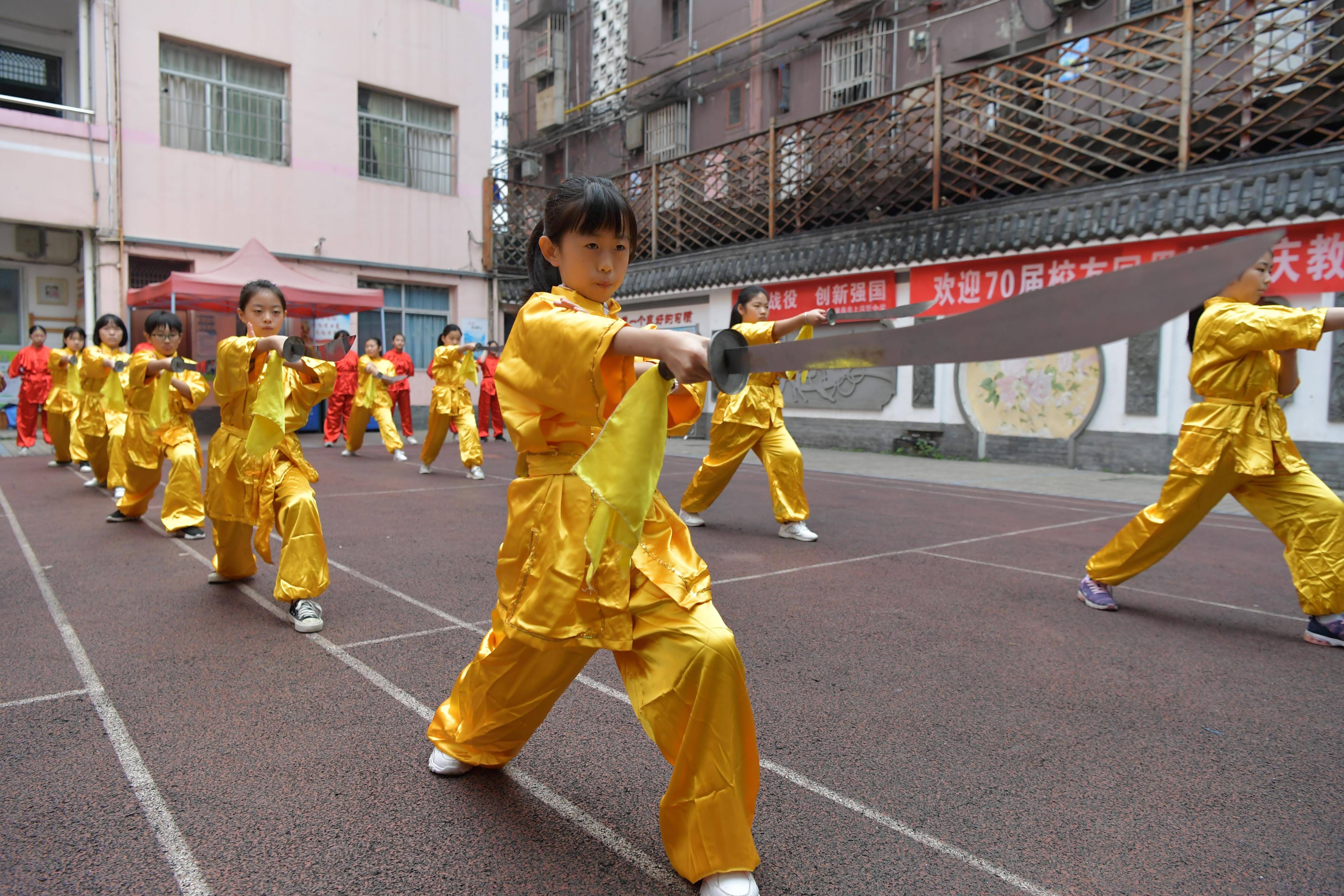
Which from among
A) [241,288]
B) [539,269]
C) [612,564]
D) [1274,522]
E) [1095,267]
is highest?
[1095,267]

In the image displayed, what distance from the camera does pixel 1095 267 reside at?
32.2 feet

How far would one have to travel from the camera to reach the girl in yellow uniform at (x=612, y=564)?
69.7 inches

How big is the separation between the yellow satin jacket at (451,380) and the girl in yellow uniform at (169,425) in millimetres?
3625

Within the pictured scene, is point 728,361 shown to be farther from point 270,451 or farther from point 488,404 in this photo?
point 488,404

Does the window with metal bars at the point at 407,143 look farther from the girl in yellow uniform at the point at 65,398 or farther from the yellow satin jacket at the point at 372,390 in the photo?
the girl in yellow uniform at the point at 65,398

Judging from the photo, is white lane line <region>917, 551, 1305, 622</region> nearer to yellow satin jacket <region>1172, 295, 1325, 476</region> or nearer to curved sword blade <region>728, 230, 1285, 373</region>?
yellow satin jacket <region>1172, 295, 1325, 476</region>

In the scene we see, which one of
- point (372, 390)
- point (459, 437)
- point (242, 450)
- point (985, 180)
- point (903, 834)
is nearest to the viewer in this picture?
point (903, 834)

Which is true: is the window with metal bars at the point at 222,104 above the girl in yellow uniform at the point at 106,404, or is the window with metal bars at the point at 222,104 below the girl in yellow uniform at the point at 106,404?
above

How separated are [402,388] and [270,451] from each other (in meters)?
9.36

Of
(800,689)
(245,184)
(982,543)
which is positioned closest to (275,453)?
(800,689)

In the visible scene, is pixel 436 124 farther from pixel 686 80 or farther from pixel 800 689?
pixel 800 689

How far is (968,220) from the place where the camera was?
35.2 feet

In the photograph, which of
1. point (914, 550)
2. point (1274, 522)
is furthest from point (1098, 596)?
point (914, 550)

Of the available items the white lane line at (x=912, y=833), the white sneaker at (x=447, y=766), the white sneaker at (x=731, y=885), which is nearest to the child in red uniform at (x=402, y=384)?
the white sneaker at (x=447, y=766)
